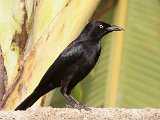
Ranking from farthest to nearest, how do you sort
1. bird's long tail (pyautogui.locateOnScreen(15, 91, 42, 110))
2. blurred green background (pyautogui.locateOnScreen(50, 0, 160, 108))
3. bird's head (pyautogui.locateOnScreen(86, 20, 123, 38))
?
blurred green background (pyautogui.locateOnScreen(50, 0, 160, 108))
bird's head (pyautogui.locateOnScreen(86, 20, 123, 38))
bird's long tail (pyautogui.locateOnScreen(15, 91, 42, 110))

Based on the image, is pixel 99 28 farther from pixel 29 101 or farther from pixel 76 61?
pixel 29 101

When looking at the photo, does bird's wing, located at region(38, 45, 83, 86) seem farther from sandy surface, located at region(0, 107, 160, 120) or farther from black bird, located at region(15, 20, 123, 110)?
sandy surface, located at region(0, 107, 160, 120)

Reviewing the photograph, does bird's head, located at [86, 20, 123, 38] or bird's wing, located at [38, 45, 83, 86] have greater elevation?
bird's head, located at [86, 20, 123, 38]

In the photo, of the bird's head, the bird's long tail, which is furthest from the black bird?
the bird's long tail

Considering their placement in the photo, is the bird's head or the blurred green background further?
the blurred green background

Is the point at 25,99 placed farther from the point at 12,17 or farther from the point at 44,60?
the point at 12,17

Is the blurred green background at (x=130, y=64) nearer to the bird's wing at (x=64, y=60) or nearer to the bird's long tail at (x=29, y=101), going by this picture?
the bird's wing at (x=64, y=60)

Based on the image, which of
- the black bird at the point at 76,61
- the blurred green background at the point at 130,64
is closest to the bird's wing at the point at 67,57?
the black bird at the point at 76,61
